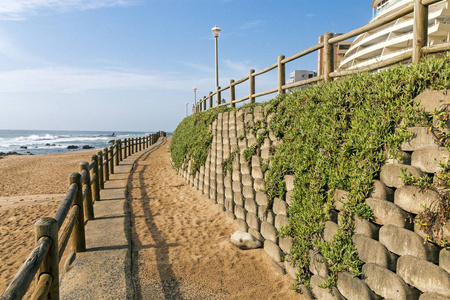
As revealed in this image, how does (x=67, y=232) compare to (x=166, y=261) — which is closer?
(x=67, y=232)

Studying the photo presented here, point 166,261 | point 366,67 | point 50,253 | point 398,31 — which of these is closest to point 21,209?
Answer: point 166,261

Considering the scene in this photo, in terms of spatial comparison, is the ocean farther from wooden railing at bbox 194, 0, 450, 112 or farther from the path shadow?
wooden railing at bbox 194, 0, 450, 112

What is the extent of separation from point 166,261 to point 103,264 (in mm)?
895

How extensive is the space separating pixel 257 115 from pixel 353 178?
114 inches

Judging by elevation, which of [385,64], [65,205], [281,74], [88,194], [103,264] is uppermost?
[281,74]

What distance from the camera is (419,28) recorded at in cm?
282

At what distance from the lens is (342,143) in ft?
10.0

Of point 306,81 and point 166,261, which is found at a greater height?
Result: point 306,81

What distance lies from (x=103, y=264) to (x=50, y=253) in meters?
1.44

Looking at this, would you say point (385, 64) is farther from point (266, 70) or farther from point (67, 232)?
point (67, 232)

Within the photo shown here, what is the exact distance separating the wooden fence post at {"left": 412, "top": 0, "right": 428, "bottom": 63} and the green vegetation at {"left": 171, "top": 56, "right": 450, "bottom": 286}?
0.44 metres

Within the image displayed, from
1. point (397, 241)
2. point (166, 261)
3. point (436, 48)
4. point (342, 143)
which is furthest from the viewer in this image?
point (166, 261)

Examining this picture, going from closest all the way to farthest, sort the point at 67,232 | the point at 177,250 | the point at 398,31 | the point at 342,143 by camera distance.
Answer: the point at 342,143 < the point at 67,232 < the point at 177,250 < the point at 398,31

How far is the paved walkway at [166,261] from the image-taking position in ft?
11.3
